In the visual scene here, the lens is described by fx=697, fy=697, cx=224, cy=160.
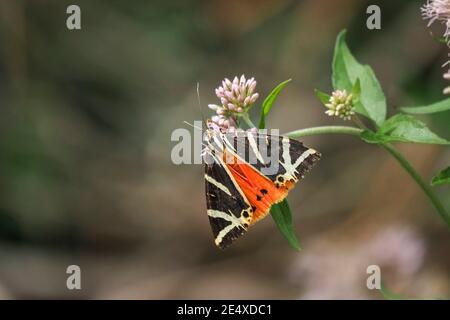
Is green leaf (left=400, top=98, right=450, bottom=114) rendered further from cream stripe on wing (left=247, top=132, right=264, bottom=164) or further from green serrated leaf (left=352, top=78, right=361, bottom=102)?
cream stripe on wing (left=247, top=132, right=264, bottom=164)

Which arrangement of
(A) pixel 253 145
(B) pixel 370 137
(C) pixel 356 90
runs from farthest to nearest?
(C) pixel 356 90 < (A) pixel 253 145 < (B) pixel 370 137

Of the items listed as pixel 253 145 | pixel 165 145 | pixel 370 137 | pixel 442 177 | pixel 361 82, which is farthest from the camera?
pixel 165 145

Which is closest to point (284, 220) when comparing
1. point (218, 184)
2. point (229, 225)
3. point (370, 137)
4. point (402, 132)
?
point (229, 225)

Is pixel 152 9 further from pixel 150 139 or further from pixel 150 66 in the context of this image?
pixel 150 139

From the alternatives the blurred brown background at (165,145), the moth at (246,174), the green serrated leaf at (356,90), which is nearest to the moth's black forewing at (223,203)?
the moth at (246,174)

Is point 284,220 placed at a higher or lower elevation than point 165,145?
lower

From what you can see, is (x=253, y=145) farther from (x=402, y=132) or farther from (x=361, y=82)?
(x=361, y=82)

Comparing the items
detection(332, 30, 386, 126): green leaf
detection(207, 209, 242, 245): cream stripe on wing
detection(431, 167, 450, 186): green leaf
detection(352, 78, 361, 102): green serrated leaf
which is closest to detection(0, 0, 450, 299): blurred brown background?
Result: detection(332, 30, 386, 126): green leaf
